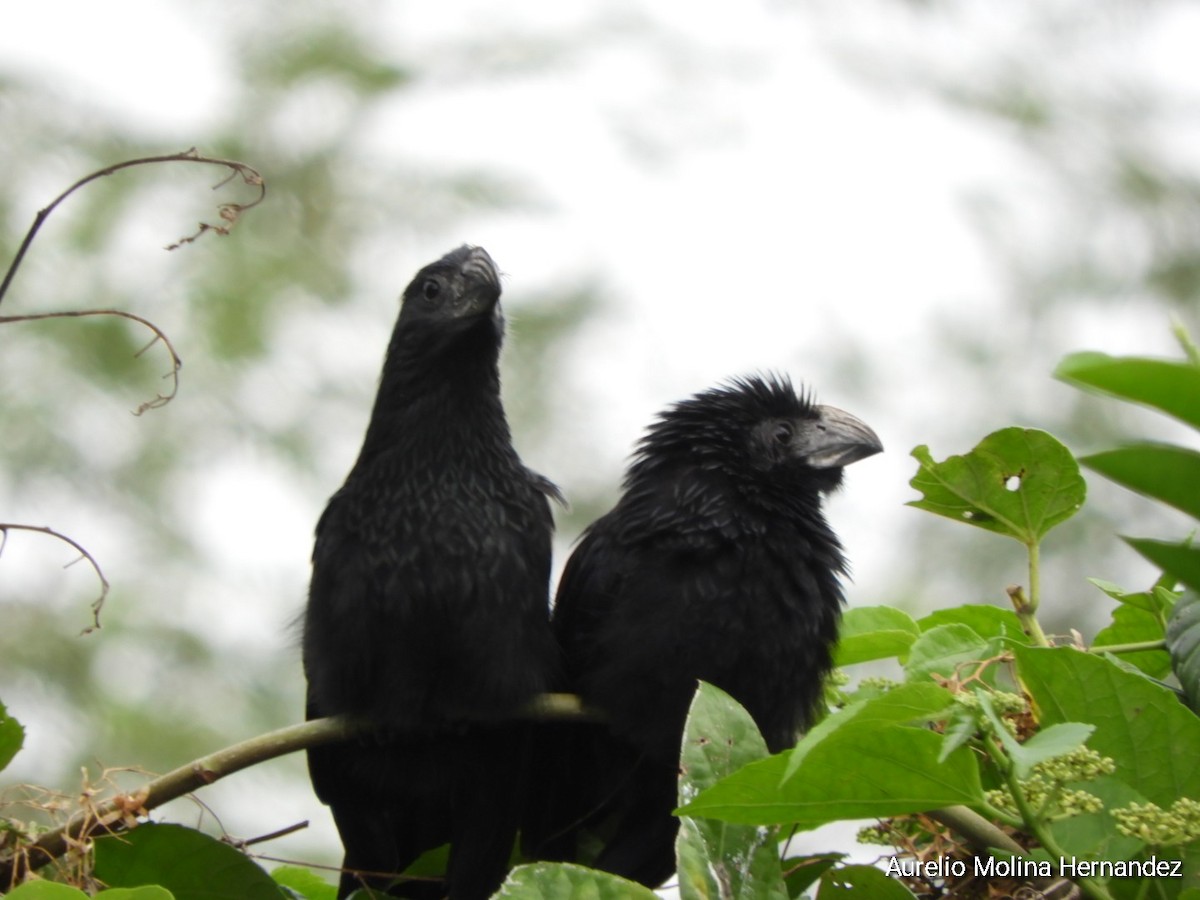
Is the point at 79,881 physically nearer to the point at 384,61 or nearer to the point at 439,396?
the point at 439,396

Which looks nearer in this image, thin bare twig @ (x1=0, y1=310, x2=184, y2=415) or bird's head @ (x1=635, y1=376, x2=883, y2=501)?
thin bare twig @ (x1=0, y1=310, x2=184, y2=415)

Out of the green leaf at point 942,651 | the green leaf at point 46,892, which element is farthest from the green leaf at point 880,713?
the green leaf at point 46,892

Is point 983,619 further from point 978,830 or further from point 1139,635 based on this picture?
point 978,830

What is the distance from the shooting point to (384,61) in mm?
10703

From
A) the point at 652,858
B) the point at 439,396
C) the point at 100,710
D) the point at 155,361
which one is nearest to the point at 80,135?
the point at 155,361

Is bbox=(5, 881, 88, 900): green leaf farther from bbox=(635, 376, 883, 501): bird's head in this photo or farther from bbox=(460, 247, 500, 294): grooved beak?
bbox=(460, 247, 500, 294): grooved beak

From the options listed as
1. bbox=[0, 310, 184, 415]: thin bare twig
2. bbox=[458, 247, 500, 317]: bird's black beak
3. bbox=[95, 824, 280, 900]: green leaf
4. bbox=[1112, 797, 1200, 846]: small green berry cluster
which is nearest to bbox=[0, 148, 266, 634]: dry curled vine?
bbox=[0, 310, 184, 415]: thin bare twig

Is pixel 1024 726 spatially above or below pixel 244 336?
below

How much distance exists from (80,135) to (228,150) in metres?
0.88

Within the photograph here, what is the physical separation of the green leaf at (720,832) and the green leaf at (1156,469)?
33.3 inches

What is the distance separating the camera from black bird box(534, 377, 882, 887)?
272 cm

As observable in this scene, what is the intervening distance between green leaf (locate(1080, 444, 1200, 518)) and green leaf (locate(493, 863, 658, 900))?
89 centimetres

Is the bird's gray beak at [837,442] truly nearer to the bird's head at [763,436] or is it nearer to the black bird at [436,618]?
the bird's head at [763,436]

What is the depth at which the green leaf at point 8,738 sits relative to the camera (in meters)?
2.14
